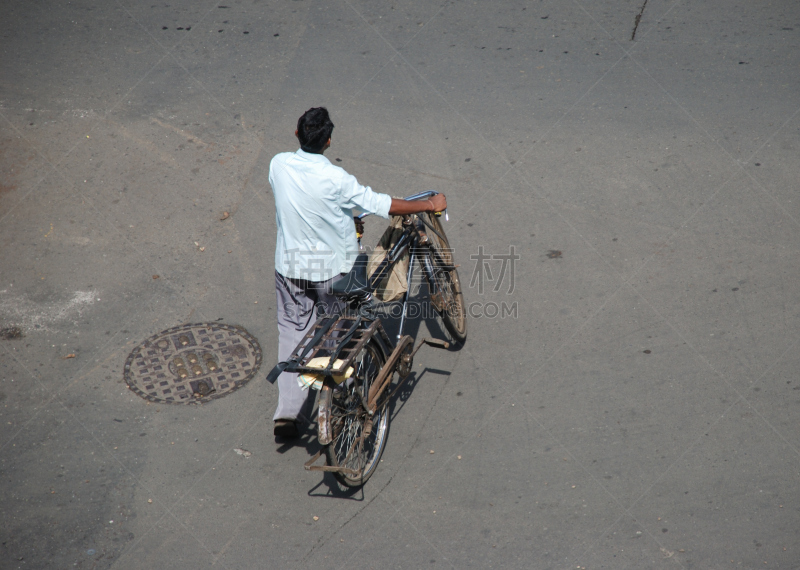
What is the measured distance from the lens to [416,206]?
426 cm

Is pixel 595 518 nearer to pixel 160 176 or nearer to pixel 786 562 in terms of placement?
pixel 786 562

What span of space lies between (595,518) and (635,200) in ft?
11.2

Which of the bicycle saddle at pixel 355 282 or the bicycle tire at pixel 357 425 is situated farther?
the bicycle saddle at pixel 355 282

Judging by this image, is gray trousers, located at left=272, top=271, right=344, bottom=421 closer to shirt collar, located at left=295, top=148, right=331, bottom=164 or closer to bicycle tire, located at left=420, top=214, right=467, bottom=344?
shirt collar, located at left=295, top=148, right=331, bottom=164

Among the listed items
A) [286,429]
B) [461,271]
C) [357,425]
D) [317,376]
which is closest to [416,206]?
[317,376]

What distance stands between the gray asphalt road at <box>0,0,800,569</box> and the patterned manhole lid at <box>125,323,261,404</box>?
0.36 feet

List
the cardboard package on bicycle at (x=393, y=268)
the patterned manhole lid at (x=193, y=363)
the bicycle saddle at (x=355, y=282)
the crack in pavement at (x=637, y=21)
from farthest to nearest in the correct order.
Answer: the crack in pavement at (x=637, y=21) → the patterned manhole lid at (x=193, y=363) → the cardboard package on bicycle at (x=393, y=268) → the bicycle saddle at (x=355, y=282)

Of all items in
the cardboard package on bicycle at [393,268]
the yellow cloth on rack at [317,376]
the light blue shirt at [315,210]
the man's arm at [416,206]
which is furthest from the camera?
the cardboard package on bicycle at [393,268]

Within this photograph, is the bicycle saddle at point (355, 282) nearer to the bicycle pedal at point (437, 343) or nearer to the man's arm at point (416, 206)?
the man's arm at point (416, 206)

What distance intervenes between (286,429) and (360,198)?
154 centimetres

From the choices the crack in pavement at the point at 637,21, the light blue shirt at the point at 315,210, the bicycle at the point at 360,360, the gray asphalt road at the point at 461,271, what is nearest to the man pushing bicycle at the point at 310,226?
the light blue shirt at the point at 315,210

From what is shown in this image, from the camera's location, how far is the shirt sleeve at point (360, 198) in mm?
3945

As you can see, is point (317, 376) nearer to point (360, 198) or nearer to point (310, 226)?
point (310, 226)

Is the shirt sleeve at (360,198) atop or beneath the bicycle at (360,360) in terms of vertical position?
atop
